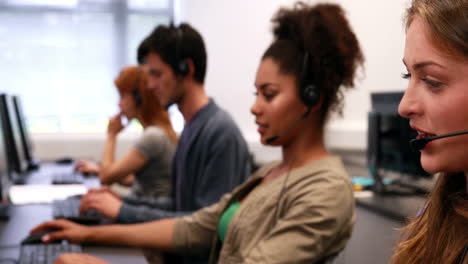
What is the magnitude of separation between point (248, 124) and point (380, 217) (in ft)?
6.30

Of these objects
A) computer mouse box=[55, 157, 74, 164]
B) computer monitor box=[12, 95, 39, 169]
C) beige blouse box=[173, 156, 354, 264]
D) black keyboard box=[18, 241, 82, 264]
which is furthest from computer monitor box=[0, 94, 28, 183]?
beige blouse box=[173, 156, 354, 264]

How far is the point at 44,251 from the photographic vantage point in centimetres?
126

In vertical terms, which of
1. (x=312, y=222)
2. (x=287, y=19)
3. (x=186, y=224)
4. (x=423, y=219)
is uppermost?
(x=287, y=19)

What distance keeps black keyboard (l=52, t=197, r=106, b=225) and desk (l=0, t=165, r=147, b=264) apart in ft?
0.11

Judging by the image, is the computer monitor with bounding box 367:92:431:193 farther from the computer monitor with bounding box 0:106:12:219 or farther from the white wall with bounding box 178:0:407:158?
the computer monitor with bounding box 0:106:12:219

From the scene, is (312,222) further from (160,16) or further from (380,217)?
(160,16)

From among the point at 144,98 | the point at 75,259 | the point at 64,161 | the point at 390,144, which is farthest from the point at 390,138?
the point at 64,161

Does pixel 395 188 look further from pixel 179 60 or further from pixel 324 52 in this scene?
pixel 324 52

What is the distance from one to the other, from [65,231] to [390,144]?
1438 mm

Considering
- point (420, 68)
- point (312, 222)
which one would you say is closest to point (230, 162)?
point (312, 222)

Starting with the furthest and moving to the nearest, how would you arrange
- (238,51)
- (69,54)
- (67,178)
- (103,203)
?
(69,54) → (238,51) → (67,178) → (103,203)

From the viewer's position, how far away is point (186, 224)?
1.40 metres

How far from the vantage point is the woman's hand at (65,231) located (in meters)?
1.37

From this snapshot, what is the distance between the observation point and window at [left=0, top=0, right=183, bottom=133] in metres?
3.68
